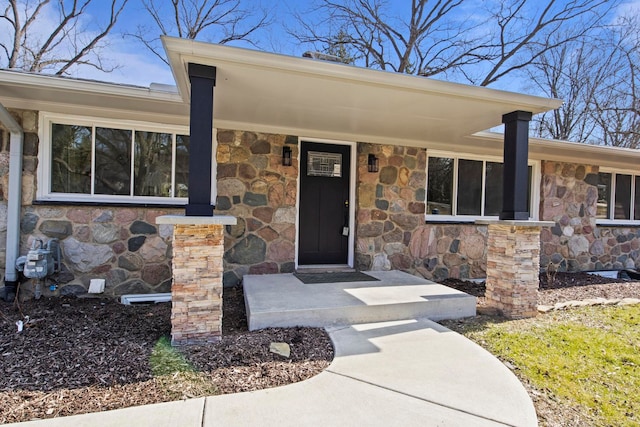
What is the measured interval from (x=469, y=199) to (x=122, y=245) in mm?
5475

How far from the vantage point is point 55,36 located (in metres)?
10.1

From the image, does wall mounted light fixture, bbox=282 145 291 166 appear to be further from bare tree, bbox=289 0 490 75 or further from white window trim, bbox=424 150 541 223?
bare tree, bbox=289 0 490 75

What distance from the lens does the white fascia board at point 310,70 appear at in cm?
282

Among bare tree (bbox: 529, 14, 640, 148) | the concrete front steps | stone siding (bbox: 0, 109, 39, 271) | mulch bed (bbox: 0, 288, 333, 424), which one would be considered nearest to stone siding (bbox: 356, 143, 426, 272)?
the concrete front steps

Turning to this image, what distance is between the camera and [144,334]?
3.22 m

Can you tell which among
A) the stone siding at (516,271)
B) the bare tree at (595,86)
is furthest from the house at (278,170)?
the bare tree at (595,86)

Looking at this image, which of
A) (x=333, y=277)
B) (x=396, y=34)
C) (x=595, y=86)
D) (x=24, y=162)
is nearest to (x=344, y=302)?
(x=333, y=277)

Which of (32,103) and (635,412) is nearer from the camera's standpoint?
(635,412)

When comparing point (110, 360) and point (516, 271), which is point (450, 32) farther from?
point (110, 360)

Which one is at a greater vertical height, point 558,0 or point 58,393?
point 558,0

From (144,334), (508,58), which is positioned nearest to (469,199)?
(144,334)

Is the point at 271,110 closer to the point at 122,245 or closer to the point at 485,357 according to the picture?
the point at 122,245

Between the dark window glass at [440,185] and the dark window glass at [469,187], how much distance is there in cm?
19

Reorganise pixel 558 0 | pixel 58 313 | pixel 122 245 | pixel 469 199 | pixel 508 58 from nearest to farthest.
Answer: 1. pixel 58 313
2. pixel 122 245
3. pixel 469 199
4. pixel 558 0
5. pixel 508 58
